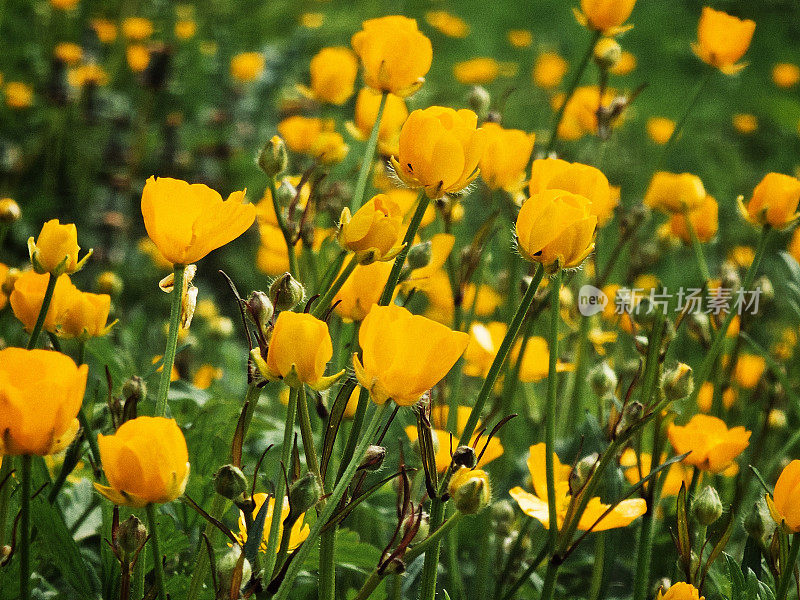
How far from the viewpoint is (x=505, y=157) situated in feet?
2.74

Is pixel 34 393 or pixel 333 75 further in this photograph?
pixel 333 75

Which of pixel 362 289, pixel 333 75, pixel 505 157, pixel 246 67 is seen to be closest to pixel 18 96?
pixel 246 67

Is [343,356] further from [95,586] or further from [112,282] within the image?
[112,282]

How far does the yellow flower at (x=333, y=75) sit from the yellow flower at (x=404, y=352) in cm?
59

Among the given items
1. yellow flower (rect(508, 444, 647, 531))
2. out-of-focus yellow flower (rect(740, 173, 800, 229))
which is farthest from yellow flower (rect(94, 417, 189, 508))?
out-of-focus yellow flower (rect(740, 173, 800, 229))

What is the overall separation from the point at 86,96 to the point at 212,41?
2.53ft

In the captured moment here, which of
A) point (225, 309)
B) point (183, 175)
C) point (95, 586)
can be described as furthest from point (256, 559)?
point (183, 175)

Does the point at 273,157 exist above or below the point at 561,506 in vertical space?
above

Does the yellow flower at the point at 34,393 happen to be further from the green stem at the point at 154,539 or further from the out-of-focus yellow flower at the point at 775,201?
the out-of-focus yellow flower at the point at 775,201

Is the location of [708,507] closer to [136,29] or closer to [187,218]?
[187,218]

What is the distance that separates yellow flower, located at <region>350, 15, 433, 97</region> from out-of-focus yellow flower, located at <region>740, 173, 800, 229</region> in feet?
1.00

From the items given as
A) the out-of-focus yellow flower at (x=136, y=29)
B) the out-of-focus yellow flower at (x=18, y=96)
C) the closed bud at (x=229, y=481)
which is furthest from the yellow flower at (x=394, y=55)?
the out-of-focus yellow flower at (x=136, y=29)

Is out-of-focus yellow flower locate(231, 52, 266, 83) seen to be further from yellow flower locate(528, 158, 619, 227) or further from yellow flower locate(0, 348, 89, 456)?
yellow flower locate(0, 348, 89, 456)

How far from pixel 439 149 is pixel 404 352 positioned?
141mm
